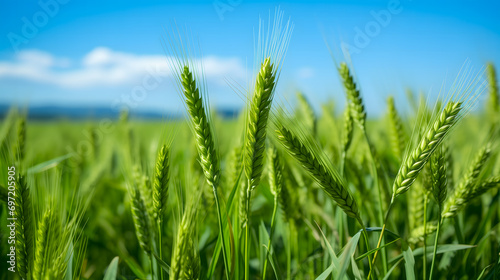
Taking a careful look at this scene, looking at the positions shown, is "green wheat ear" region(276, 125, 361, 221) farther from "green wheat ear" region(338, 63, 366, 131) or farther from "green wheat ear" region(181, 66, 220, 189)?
"green wheat ear" region(338, 63, 366, 131)

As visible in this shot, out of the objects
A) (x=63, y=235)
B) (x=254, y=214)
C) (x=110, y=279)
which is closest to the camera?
(x=63, y=235)

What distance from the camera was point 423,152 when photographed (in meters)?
0.86

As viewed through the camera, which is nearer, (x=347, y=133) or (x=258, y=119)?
(x=258, y=119)

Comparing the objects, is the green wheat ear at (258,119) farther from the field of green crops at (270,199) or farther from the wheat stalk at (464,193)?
the wheat stalk at (464,193)

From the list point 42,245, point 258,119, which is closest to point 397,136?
point 258,119

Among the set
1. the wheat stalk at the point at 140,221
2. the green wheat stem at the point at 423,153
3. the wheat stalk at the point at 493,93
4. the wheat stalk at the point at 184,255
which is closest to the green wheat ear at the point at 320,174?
the green wheat stem at the point at 423,153

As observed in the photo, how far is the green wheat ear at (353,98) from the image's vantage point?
1.29 m

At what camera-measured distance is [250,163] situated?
0.88 m

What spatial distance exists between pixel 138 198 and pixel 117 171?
276 centimetres

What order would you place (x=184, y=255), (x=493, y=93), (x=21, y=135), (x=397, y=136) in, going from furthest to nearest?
(x=493, y=93) → (x=21, y=135) → (x=397, y=136) → (x=184, y=255)

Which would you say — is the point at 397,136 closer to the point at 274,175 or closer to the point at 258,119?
the point at 274,175

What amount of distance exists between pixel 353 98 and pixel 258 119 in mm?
606

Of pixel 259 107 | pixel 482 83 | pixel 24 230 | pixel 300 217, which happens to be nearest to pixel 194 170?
pixel 300 217

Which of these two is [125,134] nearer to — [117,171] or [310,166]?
[117,171]
